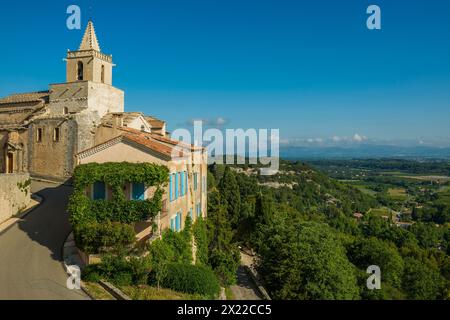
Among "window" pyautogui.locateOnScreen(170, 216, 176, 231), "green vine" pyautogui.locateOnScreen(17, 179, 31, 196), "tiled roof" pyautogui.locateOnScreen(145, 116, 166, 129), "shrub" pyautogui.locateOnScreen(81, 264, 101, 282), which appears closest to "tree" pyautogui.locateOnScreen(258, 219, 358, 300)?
"window" pyautogui.locateOnScreen(170, 216, 176, 231)

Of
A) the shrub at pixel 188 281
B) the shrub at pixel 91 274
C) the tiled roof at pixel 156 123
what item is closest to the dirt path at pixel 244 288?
the shrub at pixel 188 281

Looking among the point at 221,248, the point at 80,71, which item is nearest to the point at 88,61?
the point at 80,71

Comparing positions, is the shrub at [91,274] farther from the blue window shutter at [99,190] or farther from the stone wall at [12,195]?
the stone wall at [12,195]

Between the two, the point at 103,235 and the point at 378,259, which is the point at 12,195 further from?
the point at 378,259
